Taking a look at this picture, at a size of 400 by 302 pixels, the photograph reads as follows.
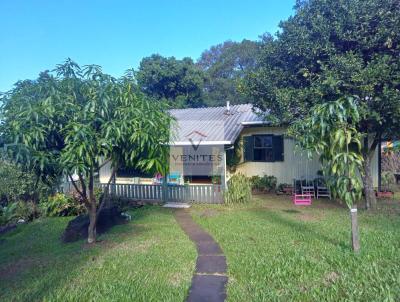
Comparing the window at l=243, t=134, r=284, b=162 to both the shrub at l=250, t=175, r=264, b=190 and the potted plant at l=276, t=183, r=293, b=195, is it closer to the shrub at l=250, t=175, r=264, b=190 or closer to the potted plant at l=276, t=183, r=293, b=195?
the shrub at l=250, t=175, r=264, b=190

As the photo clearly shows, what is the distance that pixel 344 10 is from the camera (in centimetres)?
902

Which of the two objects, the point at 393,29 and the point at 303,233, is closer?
the point at 303,233

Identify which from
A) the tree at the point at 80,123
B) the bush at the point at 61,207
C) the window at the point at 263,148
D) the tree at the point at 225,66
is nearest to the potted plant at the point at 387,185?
the window at the point at 263,148

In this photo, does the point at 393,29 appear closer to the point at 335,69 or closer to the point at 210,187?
the point at 335,69

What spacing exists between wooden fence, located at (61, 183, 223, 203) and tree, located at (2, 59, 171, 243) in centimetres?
557

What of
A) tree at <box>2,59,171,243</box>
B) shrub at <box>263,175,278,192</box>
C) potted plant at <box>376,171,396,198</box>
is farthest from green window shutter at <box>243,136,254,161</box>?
tree at <box>2,59,171,243</box>

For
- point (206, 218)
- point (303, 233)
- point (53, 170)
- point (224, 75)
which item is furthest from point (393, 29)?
point (224, 75)

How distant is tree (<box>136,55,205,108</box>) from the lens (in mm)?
30891

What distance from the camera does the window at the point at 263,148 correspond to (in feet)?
47.9

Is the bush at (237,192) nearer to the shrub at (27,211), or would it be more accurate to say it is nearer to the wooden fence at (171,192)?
the wooden fence at (171,192)

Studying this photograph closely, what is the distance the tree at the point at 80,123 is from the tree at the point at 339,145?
3152mm

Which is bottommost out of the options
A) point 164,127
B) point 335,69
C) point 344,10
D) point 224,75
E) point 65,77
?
point 164,127

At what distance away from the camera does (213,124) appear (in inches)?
583

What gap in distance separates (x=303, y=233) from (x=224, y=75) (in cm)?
3641
